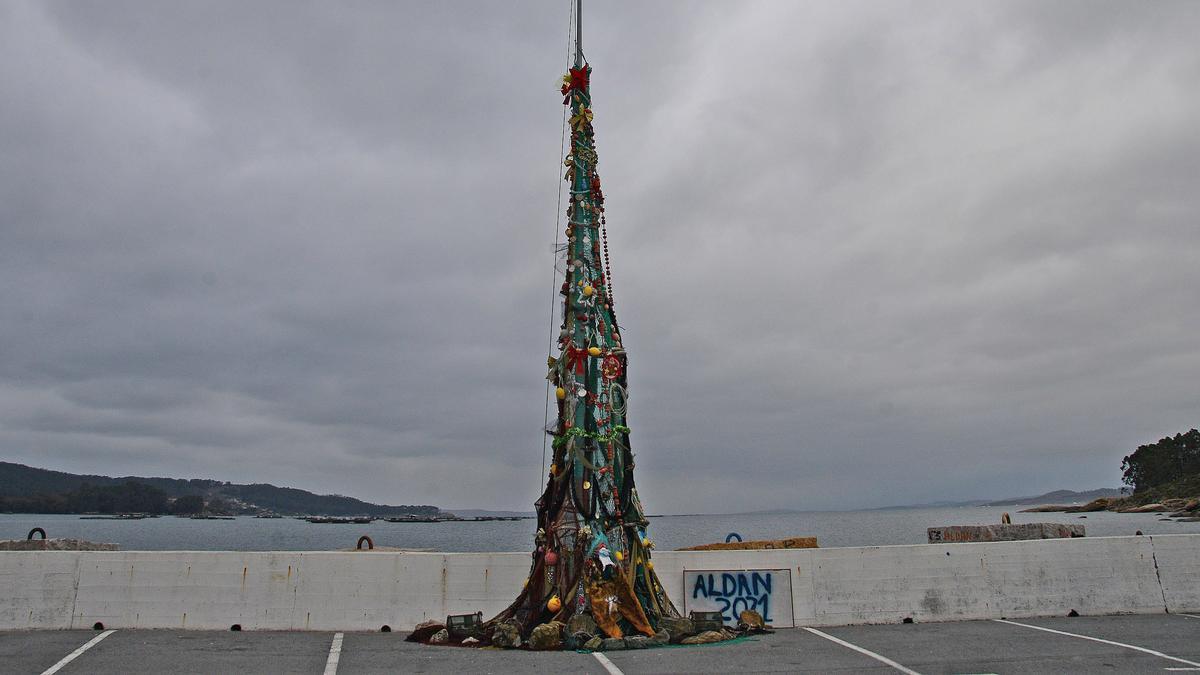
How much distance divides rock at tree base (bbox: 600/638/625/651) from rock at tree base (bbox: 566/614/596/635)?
11.3 inches

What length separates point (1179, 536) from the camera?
550 inches

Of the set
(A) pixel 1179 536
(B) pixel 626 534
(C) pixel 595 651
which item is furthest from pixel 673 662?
(A) pixel 1179 536

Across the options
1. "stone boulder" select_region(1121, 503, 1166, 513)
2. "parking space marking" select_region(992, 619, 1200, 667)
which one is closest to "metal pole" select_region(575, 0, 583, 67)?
"parking space marking" select_region(992, 619, 1200, 667)

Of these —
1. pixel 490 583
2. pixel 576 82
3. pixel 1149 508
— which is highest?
pixel 576 82

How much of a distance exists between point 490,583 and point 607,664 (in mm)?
3558

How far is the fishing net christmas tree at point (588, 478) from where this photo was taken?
12062mm

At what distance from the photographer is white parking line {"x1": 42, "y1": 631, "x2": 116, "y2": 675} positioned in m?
9.71

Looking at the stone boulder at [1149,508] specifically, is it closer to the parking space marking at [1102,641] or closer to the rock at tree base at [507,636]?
the parking space marking at [1102,641]

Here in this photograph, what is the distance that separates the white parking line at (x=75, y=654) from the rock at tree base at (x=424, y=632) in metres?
4.45

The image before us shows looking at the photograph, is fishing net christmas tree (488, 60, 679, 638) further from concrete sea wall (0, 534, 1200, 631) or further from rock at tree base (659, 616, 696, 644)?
concrete sea wall (0, 534, 1200, 631)

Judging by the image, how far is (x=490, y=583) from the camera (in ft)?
43.5

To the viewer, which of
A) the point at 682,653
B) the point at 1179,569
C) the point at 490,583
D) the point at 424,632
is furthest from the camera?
the point at 1179,569

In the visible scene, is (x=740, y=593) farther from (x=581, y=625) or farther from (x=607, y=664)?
(x=607, y=664)

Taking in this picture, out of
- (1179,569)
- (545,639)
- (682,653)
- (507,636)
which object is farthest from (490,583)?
(1179,569)
